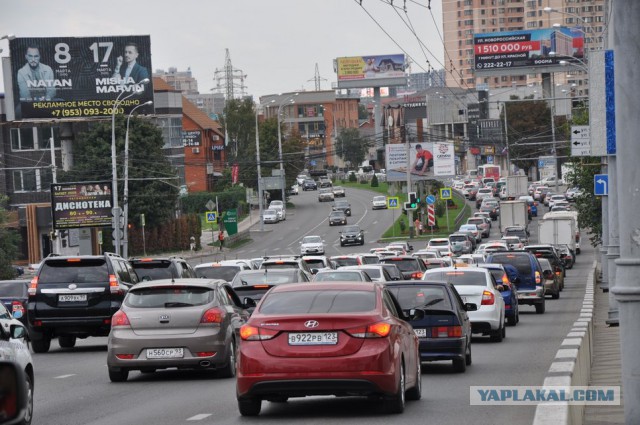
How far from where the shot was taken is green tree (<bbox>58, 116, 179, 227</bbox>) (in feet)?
287

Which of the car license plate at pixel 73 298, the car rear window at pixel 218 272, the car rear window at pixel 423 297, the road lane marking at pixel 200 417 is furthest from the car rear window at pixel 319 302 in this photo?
the car rear window at pixel 218 272

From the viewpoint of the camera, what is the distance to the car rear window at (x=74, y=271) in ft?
78.5

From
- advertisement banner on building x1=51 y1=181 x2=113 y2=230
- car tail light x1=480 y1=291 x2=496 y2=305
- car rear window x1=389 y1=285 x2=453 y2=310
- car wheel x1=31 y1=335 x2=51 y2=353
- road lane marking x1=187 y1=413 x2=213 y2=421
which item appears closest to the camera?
road lane marking x1=187 y1=413 x2=213 y2=421

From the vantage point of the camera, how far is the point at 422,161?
103375 millimetres

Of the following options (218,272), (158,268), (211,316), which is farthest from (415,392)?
(218,272)

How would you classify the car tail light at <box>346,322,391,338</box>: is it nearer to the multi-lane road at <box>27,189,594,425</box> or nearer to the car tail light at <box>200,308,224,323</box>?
the multi-lane road at <box>27,189,594,425</box>

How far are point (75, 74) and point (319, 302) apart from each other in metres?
69.9

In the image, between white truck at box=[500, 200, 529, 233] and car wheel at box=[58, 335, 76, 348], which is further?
white truck at box=[500, 200, 529, 233]

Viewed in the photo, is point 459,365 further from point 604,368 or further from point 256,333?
point 256,333

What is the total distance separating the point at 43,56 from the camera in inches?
3164

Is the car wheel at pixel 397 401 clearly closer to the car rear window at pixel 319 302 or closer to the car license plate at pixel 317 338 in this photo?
the car rear window at pixel 319 302

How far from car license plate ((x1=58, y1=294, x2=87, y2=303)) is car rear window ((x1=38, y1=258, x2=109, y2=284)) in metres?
0.29

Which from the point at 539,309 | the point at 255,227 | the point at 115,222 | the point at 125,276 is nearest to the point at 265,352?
the point at 125,276

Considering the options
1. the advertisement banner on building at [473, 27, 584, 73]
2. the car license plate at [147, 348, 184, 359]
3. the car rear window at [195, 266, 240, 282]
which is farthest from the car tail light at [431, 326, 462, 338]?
the advertisement banner on building at [473, 27, 584, 73]
